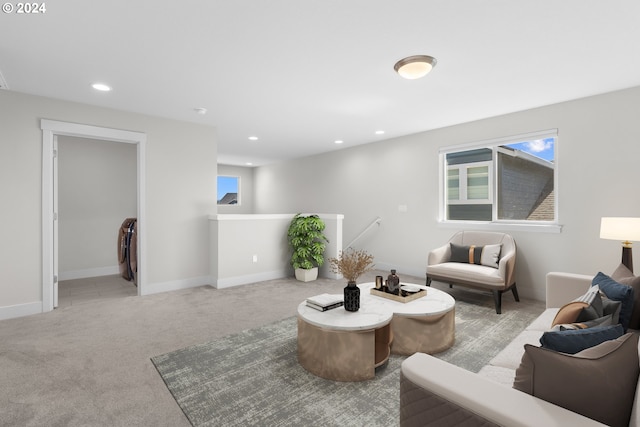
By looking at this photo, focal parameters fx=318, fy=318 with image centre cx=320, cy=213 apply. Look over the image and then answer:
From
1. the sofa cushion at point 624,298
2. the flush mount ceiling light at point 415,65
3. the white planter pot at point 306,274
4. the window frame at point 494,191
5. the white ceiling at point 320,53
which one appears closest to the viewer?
the sofa cushion at point 624,298

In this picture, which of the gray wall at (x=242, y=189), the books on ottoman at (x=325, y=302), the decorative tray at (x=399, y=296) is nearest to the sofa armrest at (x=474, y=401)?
the books on ottoman at (x=325, y=302)

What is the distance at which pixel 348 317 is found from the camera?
7.72 feet

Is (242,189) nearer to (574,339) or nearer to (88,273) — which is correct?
(88,273)

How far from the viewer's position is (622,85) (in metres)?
3.38

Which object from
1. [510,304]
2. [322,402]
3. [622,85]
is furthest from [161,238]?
[622,85]

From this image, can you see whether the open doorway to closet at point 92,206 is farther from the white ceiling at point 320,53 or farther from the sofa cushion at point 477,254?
the sofa cushion at point 477,254

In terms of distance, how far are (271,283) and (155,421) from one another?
324cm

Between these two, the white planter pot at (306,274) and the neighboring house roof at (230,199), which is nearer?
the white planter pot at (306,274)

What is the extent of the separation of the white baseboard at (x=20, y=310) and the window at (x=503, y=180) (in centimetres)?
561

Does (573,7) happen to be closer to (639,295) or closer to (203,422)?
(639,295)

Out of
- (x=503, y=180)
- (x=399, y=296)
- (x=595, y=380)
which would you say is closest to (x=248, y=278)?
(x=399, y=296)

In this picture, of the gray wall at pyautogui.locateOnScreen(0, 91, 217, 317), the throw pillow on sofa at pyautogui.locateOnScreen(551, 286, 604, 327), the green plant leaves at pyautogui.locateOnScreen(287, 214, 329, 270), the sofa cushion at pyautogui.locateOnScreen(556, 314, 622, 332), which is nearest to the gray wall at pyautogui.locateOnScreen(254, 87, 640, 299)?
the green plant leaves at pyautogui.locateOnScreen(287, 214, 329, 270)

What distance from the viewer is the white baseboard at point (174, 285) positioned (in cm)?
442

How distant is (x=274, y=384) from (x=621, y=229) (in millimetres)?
3393
